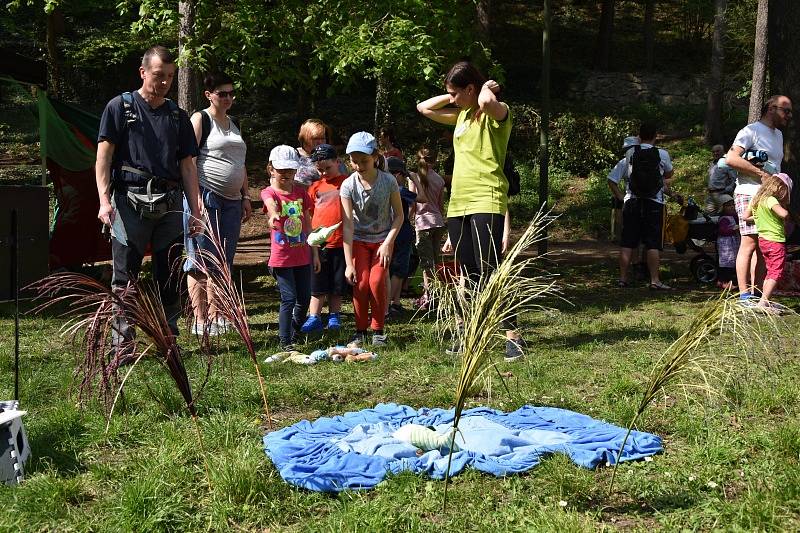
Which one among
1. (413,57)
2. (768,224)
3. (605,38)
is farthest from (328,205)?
(605,38)

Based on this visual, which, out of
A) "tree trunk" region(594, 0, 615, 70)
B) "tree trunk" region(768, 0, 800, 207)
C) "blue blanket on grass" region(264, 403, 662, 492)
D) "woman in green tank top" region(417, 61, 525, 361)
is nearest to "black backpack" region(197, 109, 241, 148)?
"woman in green tank top" region(417, 61, 525, 361)

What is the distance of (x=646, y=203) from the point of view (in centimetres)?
1034

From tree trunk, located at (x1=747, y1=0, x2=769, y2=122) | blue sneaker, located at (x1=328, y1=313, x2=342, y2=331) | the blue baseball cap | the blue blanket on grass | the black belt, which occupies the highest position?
tree trunk, located at (x1=747, y1=0, x2=769, y2=122)

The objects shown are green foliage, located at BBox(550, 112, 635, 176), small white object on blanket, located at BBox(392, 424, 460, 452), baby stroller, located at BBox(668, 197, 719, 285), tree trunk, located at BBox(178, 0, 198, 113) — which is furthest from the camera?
green foliage, located at BBox(550, 112, 635, 176)

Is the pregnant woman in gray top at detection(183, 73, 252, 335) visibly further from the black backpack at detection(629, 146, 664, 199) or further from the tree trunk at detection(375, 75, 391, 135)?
the tree trunk at detection(375, 75, 391, 135)

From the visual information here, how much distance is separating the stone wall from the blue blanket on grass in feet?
84.4

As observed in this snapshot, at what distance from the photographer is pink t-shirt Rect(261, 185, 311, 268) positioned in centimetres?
677

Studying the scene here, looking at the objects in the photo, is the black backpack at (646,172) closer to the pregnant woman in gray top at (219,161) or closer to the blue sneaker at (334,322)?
the blue sneaker at (334,322)

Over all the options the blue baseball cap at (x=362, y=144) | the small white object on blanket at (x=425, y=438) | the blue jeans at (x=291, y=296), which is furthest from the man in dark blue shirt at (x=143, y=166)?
the small white object on blanket at (x=425, y=438)

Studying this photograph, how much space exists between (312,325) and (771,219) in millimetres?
4184

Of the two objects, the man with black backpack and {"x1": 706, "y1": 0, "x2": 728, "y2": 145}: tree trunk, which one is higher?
{"x1": 706, "y1": 0, "x2": 728, "y2": 145}: tree trunk

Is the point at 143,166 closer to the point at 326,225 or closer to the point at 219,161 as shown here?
the point at 219,161

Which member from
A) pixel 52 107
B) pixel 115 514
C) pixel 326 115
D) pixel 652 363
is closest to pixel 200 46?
pixel 52 107

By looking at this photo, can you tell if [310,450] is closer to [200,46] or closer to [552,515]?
[552,515]
